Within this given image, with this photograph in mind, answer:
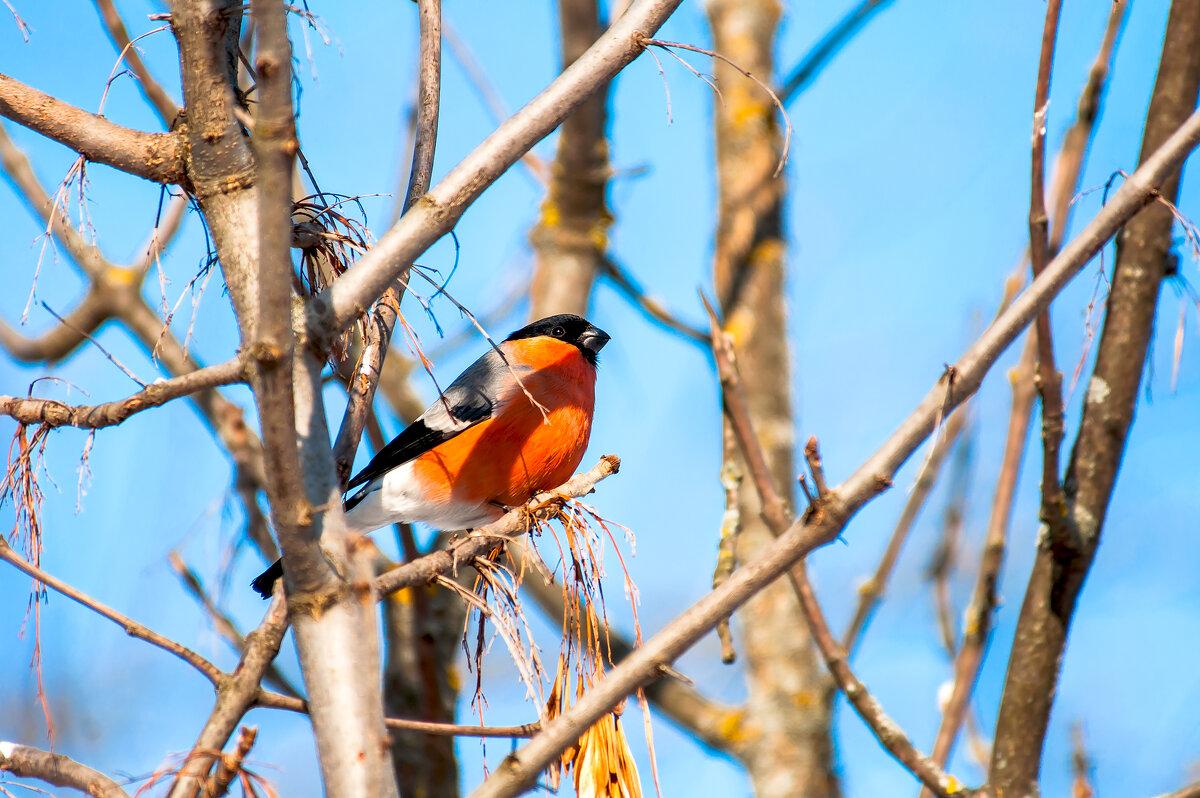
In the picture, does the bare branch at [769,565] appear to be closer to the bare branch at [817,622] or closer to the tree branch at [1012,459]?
the bare branch at [817,622]

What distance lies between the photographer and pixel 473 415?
337 centimetres

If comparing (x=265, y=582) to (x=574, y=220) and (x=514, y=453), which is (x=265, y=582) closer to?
(x=514, y=453)

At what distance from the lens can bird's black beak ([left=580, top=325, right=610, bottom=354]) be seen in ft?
13.0

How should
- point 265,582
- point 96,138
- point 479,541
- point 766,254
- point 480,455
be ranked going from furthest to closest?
point 766,254
point 480,455
point 265,582
point 479,541
point 96,138

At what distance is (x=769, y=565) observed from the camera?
129 cm

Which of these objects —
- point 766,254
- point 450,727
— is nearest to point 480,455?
point 450,727

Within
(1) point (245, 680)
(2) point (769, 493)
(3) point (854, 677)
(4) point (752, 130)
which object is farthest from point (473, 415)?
(4) point (752, 130)

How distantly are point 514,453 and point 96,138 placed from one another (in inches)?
73.9

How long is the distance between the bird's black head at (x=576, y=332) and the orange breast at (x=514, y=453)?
0.51m

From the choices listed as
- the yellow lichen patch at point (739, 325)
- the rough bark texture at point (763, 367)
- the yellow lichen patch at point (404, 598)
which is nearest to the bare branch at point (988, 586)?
the rough bark texture at point (763, 367)

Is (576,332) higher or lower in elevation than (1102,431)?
higher

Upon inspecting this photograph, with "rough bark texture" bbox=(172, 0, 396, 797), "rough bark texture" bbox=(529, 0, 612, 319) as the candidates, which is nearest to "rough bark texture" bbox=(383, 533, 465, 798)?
"rough bark texture" bbox=(529, 0, 612, 319)

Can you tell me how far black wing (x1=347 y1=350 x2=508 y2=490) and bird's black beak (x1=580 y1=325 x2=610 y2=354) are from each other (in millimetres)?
535

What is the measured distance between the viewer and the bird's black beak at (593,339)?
395cm
